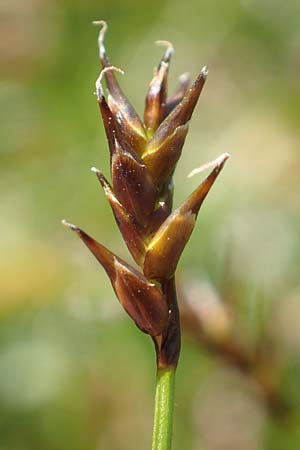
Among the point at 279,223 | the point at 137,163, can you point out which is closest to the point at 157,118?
the point at 137,163

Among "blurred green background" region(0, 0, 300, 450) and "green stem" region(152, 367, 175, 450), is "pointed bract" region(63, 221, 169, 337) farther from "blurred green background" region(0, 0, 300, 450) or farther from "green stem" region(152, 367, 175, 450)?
"blurred green background" region(0, 0, 300, 450)

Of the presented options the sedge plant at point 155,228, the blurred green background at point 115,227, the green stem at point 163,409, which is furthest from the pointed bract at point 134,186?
the blurred green background at point 115,227

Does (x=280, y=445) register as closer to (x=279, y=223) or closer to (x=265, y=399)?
(x=265, y=399)

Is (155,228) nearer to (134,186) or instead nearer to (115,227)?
(134,186)

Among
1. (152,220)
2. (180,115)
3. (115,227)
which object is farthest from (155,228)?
(115,227)

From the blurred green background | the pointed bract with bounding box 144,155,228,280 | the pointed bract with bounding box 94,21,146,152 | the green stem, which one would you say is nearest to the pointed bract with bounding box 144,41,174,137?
the pointed bract with bounding box 94,21,146,152
